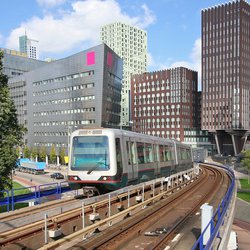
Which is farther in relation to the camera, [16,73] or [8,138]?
[16,73]

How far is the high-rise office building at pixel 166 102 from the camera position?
152125 millimetres

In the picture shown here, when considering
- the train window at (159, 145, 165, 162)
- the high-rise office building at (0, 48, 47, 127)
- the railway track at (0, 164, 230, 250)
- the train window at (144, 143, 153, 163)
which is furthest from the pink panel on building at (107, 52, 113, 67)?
the railway track at (0, 164, 230, 250)

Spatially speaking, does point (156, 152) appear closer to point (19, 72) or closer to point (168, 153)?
point (168, 153)

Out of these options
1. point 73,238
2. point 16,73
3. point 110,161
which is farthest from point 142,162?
point 16,73

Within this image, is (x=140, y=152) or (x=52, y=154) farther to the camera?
(x=52, y=154)

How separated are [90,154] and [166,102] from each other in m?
139

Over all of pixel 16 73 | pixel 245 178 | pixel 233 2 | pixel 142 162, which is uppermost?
pixel 233 2

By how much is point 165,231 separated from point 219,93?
13288 cm

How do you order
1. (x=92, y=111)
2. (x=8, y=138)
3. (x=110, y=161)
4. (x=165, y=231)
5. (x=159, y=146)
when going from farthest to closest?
(x=92, y=111), (x=159, y=146), (x=8, y=138), (x=110, y=161), (x=165, y=231)

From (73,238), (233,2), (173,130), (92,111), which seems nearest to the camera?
(73,238)

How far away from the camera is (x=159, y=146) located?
26.7 m

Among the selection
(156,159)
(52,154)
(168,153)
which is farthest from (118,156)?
(52,154)

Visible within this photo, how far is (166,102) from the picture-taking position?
155375 mm

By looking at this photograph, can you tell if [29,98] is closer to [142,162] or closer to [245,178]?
[245,178]
